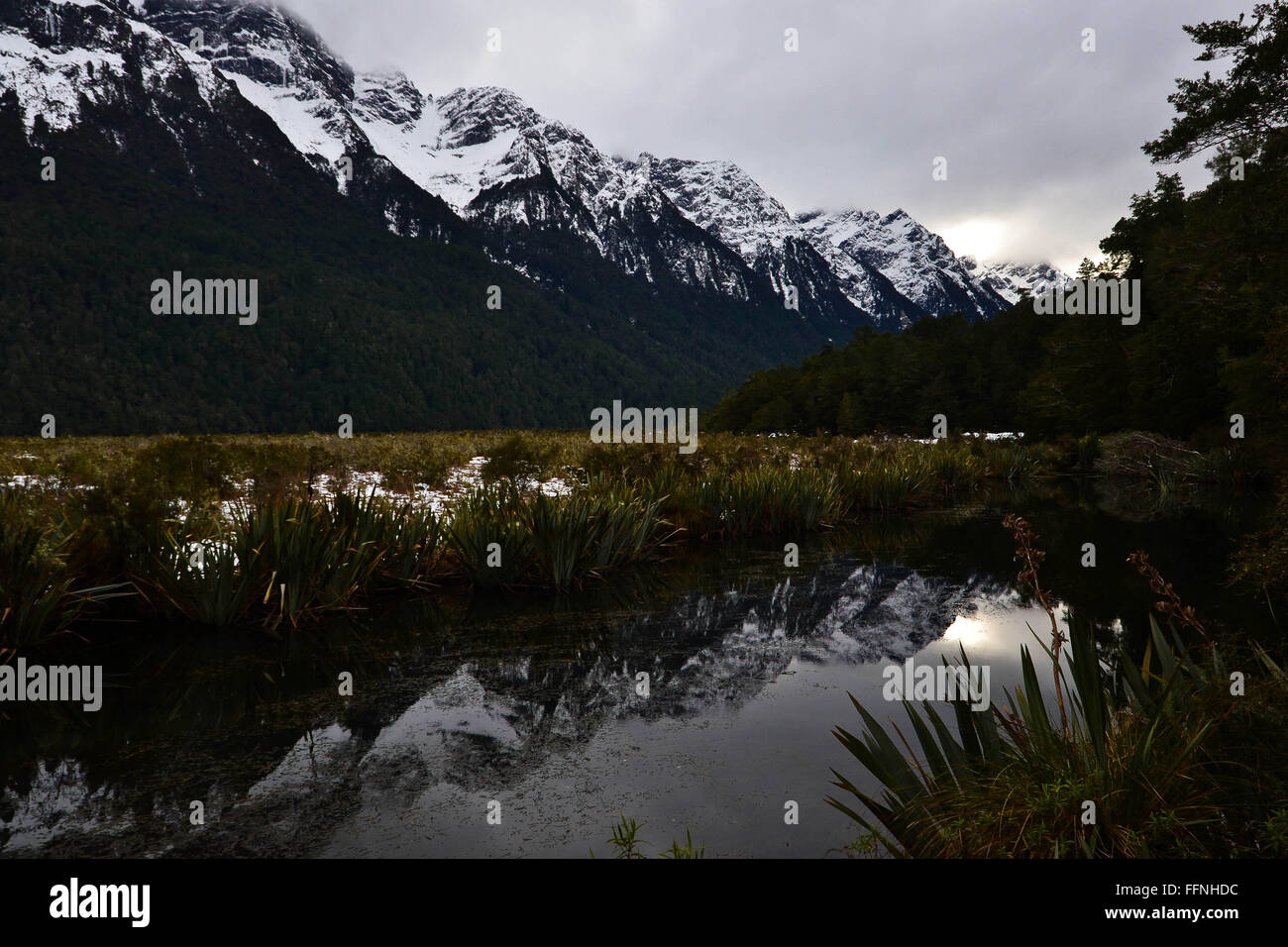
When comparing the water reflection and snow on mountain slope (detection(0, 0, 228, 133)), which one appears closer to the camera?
the water reflection

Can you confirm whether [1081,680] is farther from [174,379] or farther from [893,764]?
[174,379]

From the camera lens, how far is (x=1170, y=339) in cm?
2883

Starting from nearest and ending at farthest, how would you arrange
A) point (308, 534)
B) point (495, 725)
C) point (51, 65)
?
point (495, 725), point (308, 534), point (51, 65)

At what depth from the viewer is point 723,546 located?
13.9 m

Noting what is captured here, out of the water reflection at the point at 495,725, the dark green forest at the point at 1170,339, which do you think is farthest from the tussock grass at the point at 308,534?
the dark green forest at the point at 1170,339

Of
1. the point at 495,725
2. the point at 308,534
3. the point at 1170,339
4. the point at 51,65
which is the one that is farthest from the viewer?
the point at 51,65

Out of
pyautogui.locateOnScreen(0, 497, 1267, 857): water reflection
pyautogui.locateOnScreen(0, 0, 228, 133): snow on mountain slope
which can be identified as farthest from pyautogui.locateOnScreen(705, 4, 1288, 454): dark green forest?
pyautogui.locateOnScreen(0, 0, 228, 133): snow on mountain slope

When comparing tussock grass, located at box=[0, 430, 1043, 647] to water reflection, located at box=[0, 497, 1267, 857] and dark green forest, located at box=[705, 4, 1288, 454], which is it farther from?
dark green forest, located at box=[705, 4, 1288, 454]

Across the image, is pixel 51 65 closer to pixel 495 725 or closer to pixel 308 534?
pixel 308 534

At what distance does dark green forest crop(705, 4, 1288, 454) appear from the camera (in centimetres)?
1662

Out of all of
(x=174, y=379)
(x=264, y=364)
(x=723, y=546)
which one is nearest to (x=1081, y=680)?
(x=723, y=546)

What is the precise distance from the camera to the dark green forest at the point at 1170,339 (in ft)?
54.5

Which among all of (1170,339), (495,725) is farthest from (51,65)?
(495,725)
